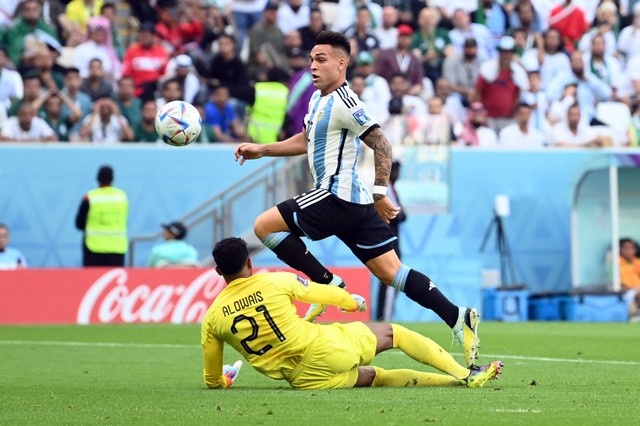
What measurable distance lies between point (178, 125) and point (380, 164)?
1.76 metres

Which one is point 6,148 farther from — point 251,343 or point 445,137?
point 251,343

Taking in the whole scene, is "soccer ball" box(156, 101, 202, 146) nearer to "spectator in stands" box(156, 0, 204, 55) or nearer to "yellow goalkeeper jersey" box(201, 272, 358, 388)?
"yellow goalkeeper jersey" box(201, 272, 358, 388)

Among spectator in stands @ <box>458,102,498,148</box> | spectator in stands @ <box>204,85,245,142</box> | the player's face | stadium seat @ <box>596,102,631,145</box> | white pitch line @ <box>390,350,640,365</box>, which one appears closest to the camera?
the player's face

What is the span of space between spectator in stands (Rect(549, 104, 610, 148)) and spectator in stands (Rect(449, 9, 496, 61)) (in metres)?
1.80

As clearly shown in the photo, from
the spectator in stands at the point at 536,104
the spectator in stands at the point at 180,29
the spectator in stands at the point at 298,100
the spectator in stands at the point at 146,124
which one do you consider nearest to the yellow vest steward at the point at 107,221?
the spectator in stands at the point at 146,124

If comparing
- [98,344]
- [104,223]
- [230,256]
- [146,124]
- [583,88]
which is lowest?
[98,344]

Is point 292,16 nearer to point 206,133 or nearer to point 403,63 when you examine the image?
point 403,63

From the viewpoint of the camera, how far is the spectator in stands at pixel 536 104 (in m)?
22.8

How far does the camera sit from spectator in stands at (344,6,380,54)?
2230 centimetres

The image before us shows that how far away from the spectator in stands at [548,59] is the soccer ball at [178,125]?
46.5ft

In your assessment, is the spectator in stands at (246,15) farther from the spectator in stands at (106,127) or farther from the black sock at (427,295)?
the black sock at (427,295)

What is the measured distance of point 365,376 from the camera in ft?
28.6

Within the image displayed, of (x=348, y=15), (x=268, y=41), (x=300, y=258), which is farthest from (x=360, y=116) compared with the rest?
(x=348, y=15)

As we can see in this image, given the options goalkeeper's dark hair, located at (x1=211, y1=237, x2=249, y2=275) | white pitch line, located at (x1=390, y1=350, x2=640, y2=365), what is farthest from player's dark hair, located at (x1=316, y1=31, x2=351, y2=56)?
white pitch line, located at (x1=390, y1=350, x2=640, y2=365)
